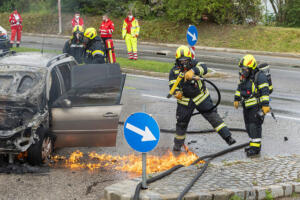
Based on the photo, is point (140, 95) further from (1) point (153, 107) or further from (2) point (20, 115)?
(2) point (20, 115)

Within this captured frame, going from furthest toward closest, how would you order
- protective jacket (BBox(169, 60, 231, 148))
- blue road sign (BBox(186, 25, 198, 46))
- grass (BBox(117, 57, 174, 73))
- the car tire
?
grass (BBox(117, 57, 174, 73)) → blue road sign (BBox(186, 25, 198, 46)) → protective jacket (BBox(169, 60, 231, 148)) → the car tire

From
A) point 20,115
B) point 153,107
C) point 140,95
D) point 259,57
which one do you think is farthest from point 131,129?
point 259,57

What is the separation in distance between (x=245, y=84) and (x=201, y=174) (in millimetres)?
2213

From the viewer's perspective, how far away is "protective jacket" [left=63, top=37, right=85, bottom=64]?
39.4ft

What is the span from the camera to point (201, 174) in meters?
6.34

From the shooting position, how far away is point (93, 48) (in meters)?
11.8

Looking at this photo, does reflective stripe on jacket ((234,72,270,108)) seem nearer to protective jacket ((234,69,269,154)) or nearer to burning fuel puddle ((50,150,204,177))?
protective jacket ((234,69,269,154))

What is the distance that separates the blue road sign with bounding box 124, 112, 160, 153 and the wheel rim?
178cm

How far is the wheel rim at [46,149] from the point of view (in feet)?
22.7

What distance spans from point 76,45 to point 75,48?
0.37 feet

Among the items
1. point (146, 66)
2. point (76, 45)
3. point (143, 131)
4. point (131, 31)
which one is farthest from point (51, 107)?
point (131, 31)

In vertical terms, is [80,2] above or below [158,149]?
above

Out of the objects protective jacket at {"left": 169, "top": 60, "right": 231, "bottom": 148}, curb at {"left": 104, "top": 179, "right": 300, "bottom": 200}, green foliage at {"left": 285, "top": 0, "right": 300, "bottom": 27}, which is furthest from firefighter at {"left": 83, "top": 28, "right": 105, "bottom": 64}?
green foliage at {"left": 285, "top": 0, "right": 300, "bottom": 27}

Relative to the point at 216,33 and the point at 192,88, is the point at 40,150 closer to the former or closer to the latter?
the point at 192,88
